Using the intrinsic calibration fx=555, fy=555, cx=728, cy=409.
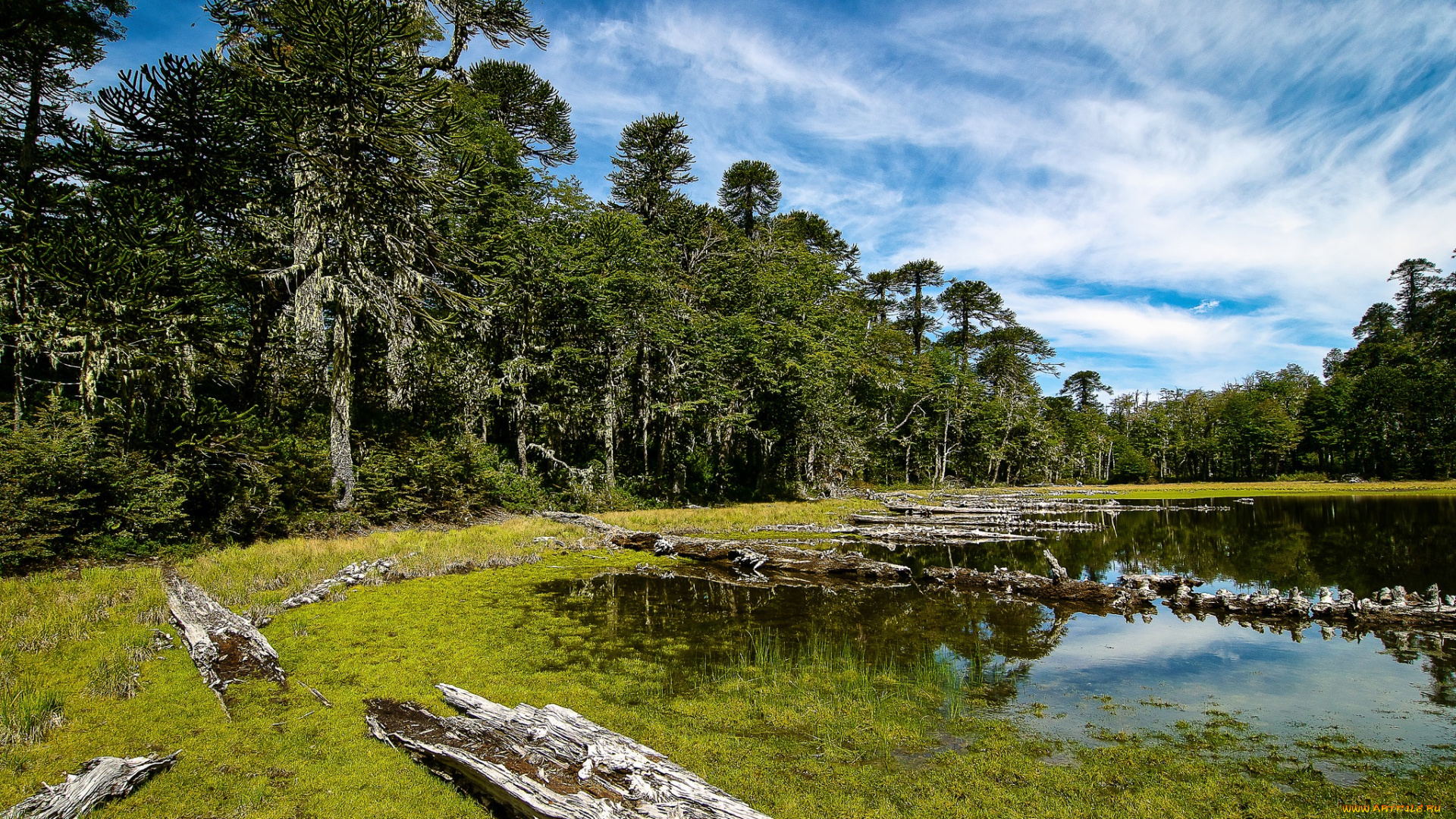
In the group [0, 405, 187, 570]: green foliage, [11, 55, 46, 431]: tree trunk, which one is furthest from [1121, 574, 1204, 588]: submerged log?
[11, 55, 46, 431]: tree trunk

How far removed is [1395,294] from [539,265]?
4141 inches

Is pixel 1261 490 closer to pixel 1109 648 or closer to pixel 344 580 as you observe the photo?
pixel 1109 648

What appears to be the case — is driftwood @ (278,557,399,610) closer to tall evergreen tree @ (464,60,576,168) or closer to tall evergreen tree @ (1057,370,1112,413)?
tall evergreen tree @ (464,60,576,168)

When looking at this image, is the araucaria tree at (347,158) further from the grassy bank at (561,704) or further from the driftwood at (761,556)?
the grassy bank at (561,704)

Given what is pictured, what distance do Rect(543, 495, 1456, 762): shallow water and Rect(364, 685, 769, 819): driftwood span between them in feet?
9.05

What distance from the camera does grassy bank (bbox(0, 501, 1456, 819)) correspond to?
436cm

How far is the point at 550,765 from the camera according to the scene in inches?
164

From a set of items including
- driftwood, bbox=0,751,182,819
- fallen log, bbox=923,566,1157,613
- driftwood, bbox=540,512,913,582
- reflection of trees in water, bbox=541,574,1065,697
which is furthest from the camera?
driftwood, bbox=540,512,913,582

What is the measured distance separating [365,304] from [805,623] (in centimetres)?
1583

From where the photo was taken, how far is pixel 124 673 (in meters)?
6.02

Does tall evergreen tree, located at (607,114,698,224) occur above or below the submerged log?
above

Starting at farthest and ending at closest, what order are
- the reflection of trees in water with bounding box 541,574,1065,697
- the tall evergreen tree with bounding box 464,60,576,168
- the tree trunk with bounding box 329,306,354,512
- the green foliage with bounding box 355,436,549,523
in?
the tall evergreen tree with bounding box 464,60,576,168
the green foliage with bounding box 355,436,549,523
the tree trunk with bounding box 329,306,354,512
the reflection of trees in water with bounding box 541,574,1065,697

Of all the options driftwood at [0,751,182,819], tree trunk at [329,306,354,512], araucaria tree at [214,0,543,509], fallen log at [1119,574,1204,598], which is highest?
araucaria tree at [214,0,543,509]

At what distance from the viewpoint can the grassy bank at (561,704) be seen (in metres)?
4.36
